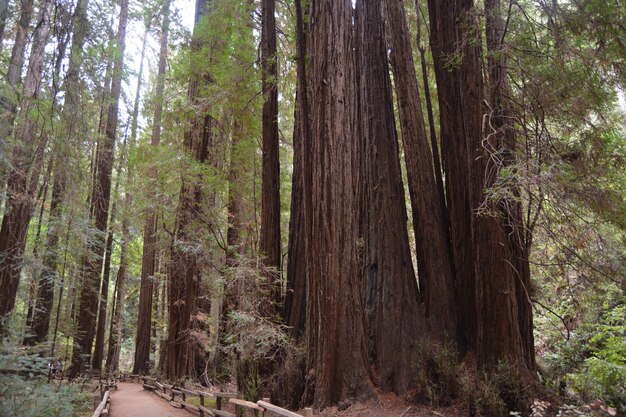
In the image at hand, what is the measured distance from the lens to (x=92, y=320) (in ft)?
51.9

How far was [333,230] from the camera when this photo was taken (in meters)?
6.92

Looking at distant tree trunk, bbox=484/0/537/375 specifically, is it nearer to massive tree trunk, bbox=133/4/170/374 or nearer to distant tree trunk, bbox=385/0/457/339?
distant tree trunk, bbox=385/0/457/339

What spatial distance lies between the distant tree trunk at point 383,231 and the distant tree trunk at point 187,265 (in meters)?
4.79

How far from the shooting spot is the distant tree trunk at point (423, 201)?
7.47 m

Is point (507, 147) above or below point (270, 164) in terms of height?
below

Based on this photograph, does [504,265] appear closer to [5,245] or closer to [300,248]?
[300,248]

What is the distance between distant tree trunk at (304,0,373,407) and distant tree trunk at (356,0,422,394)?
2.31 ft

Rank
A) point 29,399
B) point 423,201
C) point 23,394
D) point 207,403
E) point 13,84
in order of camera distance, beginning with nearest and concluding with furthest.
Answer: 1. point 23,394
2. point 29,399
3. point 423,201
4. point 13,84
5. point 207,403

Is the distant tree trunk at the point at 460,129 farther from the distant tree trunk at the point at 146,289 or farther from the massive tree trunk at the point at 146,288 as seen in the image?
the distant tree trunk at the point at 146,289

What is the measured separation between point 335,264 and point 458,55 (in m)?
4.26

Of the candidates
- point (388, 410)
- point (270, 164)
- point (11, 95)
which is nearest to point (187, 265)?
point (270, 164)

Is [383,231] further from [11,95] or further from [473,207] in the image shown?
[11,95]

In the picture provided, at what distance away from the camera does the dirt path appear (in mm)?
9977

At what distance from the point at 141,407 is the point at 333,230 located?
25.5ft
